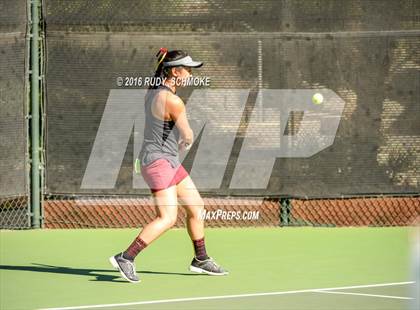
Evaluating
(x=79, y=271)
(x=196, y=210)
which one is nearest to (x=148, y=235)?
(x=196, y=210)

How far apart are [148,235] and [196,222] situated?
0.52m

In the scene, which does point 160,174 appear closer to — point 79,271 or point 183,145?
point 183,145

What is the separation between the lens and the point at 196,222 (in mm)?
8516

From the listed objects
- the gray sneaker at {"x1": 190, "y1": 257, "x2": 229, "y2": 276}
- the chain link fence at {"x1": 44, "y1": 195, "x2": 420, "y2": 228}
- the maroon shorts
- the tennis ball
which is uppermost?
the tennis ball

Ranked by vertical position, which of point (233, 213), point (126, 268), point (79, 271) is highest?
point (233, 213)

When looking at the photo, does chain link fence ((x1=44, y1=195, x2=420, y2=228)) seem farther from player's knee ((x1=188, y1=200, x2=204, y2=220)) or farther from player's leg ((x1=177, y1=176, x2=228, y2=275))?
player's knee ((x1=188, y1=200, x2=204, y2=220))

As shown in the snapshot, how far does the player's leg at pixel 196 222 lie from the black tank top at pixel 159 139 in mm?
216

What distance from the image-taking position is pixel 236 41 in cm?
1239

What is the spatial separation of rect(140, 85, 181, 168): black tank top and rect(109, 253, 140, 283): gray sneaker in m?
0.82

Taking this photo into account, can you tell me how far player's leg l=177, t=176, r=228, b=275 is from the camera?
8375 millimetres

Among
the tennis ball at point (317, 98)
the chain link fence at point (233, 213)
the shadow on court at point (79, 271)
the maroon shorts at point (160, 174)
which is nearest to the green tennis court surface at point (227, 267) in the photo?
the shadow on court at point (79, 271)

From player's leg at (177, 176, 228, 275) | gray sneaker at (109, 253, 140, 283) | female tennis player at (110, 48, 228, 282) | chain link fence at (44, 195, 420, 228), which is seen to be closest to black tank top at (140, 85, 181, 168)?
female tennis player at (110, 48, 228, 282)

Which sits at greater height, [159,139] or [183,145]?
[159,139]

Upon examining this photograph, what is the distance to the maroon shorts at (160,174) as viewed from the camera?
8.27 m
